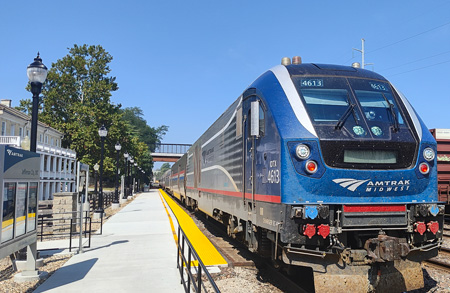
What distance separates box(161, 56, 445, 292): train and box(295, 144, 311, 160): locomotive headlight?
0.05ft

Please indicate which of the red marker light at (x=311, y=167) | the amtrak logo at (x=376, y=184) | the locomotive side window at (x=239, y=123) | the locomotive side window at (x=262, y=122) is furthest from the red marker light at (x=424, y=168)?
the locomotive side window at (x=239, y=123)

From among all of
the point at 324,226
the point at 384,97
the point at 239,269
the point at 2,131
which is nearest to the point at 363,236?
the point at 324,226

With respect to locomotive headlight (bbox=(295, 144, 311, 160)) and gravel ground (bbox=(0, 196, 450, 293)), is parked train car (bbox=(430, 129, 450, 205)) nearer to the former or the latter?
gravel ground (bbox=(0, 196, 450, 293))

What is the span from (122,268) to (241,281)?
2.58 metres

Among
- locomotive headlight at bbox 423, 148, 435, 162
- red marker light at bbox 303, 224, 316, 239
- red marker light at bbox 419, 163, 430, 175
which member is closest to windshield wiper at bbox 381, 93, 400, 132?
locomotive headlight at bbox 423, 148, 435, 162

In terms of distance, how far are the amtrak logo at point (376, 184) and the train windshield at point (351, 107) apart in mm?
651

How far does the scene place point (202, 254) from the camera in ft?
29.4

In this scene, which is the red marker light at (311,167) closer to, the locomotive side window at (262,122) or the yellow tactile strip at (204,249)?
the locomotive side window at (262,122)

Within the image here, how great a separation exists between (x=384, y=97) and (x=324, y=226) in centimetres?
257

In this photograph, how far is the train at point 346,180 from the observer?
497 cm

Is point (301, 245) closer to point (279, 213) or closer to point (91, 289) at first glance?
point (279, 213)

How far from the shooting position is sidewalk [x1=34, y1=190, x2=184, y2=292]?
6297mm

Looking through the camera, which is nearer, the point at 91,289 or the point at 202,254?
the point at 91,289

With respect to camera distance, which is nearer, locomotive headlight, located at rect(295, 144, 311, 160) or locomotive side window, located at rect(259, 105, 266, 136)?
locomotive headlight, located at rect(295, 144, 311, 160)
